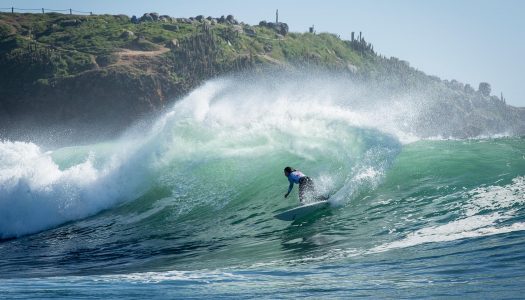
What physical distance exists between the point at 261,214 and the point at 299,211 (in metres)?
1.75

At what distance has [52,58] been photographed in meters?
78.4

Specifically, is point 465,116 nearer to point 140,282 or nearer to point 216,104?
point 216,104

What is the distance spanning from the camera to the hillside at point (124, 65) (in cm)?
7100

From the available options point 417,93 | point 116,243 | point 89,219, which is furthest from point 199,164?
point 417,93

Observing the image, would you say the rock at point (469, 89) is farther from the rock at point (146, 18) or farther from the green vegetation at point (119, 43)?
the rock at point (146, 18)

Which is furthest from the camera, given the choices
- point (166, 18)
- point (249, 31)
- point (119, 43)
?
point (249, 31)

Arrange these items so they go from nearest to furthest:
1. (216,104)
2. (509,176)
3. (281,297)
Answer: (281,297), (509,176), (216,104)

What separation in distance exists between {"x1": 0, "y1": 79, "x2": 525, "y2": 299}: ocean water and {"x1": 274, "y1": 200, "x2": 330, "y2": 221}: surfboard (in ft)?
0.73

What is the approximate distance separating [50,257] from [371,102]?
289 feet

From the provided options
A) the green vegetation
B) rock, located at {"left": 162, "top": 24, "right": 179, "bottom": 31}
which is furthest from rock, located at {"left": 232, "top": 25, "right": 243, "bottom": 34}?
rock, located at {"left": 162, "top": 24, "right": 179, "bottom": 31}

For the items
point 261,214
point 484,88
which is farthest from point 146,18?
point 484,88

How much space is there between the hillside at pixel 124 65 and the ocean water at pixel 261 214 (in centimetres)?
4479

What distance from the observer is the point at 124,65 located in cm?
7550

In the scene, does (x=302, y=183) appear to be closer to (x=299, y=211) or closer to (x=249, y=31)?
(x=299, y=211)
